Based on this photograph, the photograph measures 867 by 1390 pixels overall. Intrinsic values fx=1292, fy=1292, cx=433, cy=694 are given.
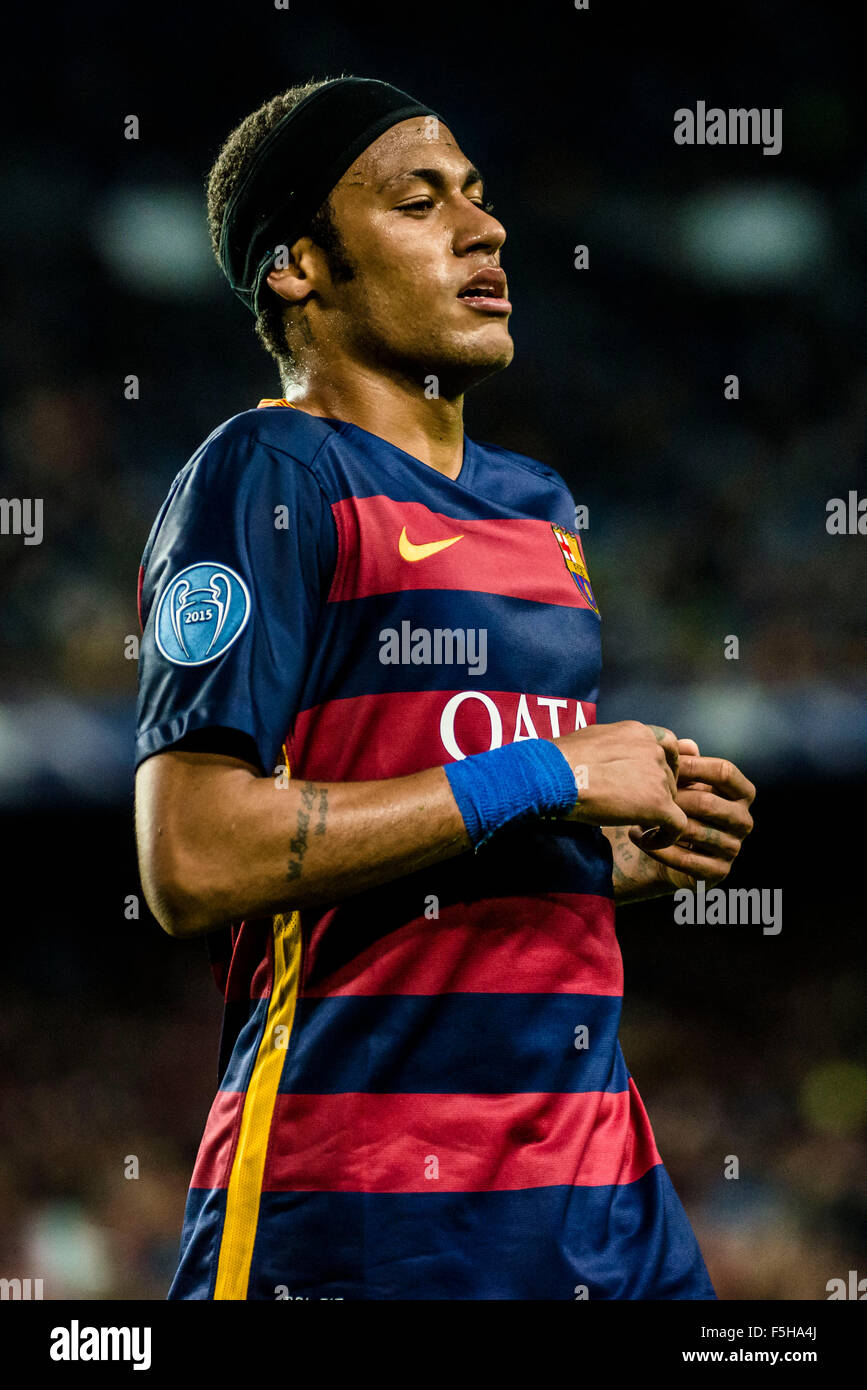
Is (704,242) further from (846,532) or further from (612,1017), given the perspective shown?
(612,1017)

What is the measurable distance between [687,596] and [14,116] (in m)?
2.98

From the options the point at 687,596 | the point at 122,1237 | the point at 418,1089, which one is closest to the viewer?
the point at 418,1089

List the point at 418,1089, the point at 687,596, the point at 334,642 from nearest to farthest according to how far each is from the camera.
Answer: the point at 418,1089
the point at 334,642
the point at 687,596

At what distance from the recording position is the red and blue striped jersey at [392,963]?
1.40 metres

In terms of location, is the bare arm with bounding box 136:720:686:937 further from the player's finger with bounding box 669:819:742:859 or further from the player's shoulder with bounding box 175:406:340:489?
the player's finger with bounding box 669:819:742:859

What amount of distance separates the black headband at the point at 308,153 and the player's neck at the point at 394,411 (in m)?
0.24

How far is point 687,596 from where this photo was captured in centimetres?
464

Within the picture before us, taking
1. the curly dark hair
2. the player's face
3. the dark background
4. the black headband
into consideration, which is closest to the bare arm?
the player's face

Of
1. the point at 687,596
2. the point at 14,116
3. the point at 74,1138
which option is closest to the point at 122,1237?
the point at 74,1138

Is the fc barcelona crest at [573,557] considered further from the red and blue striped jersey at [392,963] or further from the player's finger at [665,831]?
the player's finger at [665,831]

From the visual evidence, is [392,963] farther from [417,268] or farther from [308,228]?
[308,228]

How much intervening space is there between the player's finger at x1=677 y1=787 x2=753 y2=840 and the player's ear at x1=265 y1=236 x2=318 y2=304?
89 cm

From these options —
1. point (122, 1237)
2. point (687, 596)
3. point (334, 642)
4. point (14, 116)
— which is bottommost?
point (122, 1237)

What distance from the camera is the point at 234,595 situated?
143cm
